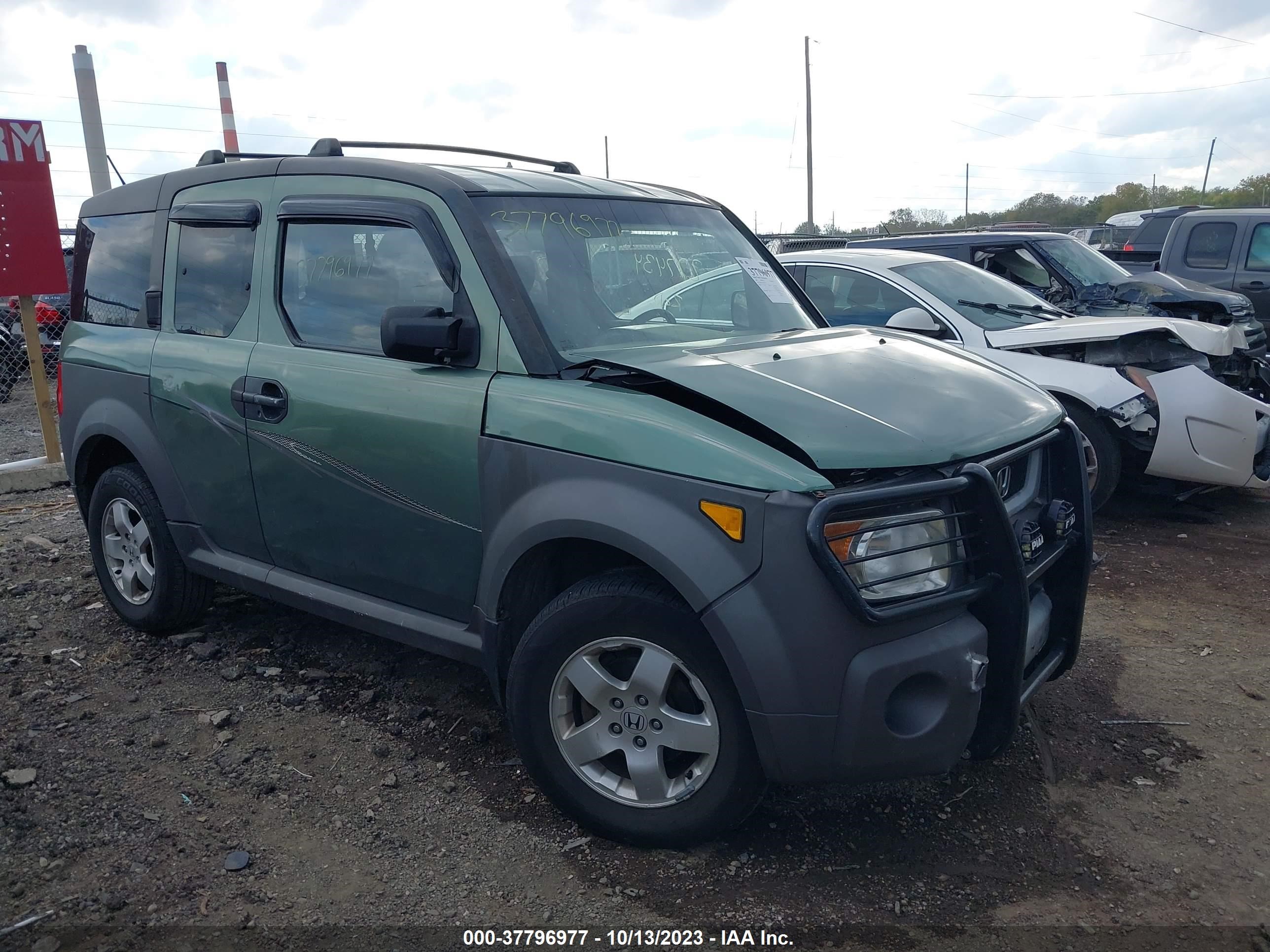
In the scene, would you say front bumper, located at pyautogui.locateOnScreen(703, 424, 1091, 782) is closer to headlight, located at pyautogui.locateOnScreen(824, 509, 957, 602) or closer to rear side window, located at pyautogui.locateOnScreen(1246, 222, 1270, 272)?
headlight, located at pyautogui.locateOnScreen(824, 509, 957, 602)

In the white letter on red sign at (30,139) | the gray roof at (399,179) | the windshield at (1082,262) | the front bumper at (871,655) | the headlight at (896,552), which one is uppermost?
the white letter on red sign at (30,139)

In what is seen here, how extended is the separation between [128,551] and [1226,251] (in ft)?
36.9

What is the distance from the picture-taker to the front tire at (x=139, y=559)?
439cm

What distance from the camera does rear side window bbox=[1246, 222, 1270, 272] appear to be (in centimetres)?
1095

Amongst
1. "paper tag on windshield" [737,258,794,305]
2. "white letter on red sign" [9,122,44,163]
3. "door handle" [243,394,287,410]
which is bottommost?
"door handle" [243,394,287,410]

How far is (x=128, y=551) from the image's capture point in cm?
464

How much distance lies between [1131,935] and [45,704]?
381cm

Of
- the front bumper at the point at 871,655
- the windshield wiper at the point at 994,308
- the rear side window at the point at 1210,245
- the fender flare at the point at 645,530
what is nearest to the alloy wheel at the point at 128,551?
the fender flare at the point at 645,530

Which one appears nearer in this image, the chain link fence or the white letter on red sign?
the white letter on red sign

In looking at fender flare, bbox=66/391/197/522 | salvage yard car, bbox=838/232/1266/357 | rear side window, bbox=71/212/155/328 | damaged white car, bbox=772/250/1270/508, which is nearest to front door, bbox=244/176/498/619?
fender flare, bbox=66/391/197/522

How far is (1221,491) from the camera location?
7.20 meters

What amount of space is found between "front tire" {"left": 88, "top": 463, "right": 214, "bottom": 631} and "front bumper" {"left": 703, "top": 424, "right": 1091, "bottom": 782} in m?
2.81

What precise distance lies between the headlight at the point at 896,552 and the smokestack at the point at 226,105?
72.8 ft

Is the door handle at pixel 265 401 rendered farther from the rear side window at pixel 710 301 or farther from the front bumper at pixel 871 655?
the front bumper at pixel 871 655
